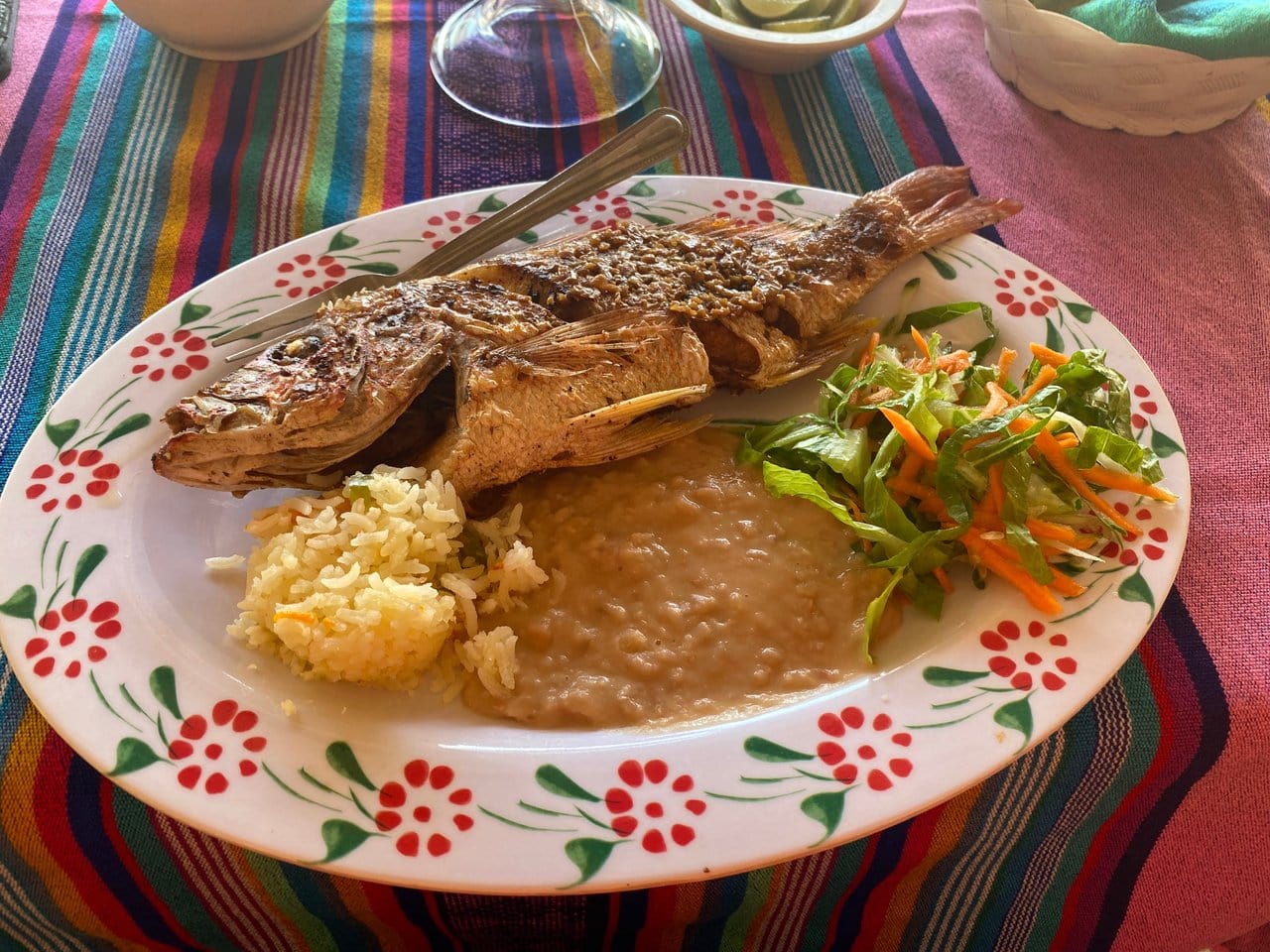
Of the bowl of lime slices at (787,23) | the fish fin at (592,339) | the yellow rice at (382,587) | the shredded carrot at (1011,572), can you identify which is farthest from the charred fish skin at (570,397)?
the bowl of lime slices at (787,23)

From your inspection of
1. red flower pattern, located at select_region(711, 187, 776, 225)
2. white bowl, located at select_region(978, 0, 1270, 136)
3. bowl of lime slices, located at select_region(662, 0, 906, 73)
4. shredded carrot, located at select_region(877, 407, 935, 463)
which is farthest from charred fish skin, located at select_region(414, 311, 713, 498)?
white bowl, located at select_region(978, 0, 1270, 136)

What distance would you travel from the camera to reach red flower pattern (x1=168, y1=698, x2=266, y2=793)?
1.33 metres

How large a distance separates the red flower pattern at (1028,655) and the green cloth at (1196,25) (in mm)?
1820

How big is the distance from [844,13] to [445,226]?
141 centimetres

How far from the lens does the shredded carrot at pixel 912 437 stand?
170cm

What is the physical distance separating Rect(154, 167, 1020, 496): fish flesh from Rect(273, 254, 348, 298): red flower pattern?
0.78 feet

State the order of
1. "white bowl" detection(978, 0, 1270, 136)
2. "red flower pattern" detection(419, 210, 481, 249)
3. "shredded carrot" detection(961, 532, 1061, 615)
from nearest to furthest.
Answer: "shredded carrot" detection(961, 532, 1061, 615) → "red flower pattern" detection(419, 210, 481, 249) → "white bowl" detection(978, 0, 1270, 136)

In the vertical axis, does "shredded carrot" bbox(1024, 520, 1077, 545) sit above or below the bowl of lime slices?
below

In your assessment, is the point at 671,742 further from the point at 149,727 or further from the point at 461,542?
the point at 149,727

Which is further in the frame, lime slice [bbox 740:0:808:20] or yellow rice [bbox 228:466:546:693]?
lime slice [bbox 740:0:808:20]

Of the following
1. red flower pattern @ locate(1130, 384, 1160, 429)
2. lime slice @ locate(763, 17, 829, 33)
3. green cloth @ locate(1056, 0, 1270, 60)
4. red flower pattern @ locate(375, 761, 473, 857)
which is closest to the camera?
red flower pattern @ locate(375, 761, 473, 857)

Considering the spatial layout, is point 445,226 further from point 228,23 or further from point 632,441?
point 228,23

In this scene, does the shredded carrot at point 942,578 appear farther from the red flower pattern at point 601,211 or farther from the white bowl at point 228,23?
the white bowl at point 228,23

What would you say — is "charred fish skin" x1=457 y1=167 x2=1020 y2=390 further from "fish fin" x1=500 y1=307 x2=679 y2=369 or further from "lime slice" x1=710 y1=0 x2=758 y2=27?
"lime slice" x1=710 y1=0 x2=758 y2=27
